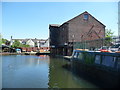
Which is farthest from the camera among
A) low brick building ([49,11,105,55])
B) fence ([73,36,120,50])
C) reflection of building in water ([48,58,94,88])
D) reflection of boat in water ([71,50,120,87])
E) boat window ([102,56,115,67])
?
low brick building ([49,11,105,55])

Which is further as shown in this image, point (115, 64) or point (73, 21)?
point (73, 21)

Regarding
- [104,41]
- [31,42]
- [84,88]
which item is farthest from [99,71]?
[31,42]

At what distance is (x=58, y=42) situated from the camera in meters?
34.6

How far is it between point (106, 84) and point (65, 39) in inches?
842

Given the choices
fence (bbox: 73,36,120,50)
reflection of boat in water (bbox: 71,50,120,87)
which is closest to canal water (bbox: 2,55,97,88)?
reflection of boat in water (bbox: 71,50,120,87)

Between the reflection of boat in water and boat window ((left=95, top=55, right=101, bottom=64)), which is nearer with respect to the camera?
the reflection of boat in water

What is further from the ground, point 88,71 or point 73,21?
point 73,21

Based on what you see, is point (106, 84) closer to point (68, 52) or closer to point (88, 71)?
point (88, 71)

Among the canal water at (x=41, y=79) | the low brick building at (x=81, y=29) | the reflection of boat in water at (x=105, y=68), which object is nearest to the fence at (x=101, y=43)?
the reflection of boat in water at (x=105, y=68)

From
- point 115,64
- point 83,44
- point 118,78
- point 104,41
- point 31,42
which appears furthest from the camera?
point 31,42

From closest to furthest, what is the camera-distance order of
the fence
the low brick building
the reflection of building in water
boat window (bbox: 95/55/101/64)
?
the reflection of building in water, the fence, boat window (bbox: 95/55/101/64), the low brick building

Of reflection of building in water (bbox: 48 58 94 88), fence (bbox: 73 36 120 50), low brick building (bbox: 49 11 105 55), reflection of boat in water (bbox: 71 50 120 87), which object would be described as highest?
low brick building (bbox: 49 11 105 55)

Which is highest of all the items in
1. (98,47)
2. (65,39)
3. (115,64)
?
(65,39)

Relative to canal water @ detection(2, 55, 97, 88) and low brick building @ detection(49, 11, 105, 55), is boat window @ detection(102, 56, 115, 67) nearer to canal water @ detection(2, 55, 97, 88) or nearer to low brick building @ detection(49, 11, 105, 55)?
canal water @ detection(2, 55, 97, 88)
